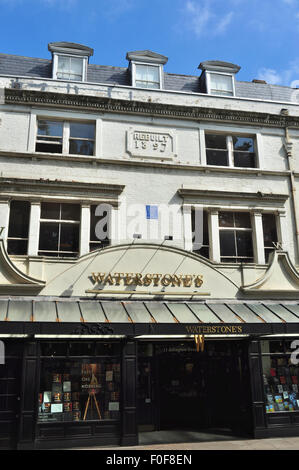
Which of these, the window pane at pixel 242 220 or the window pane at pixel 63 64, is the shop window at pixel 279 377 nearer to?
the window pane at pixel 242 220

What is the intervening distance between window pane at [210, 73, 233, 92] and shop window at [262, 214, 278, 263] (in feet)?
19.8

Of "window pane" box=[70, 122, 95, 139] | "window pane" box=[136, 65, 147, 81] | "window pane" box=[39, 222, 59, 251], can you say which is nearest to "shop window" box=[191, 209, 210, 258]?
"window pane" box=[70, 122, 95, 139]

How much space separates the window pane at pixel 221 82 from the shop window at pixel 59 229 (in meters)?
8.35

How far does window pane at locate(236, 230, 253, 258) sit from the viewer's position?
651 inches

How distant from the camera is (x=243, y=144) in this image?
17844mm

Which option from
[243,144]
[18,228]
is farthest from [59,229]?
[243,144]

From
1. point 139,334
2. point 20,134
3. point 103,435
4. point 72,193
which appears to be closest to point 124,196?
point 72,193

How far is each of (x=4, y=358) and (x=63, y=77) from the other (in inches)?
436

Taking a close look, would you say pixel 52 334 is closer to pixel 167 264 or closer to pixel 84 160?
pixel 167 264

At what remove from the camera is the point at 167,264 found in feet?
48.3

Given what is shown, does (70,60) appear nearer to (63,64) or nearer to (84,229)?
(63,64)

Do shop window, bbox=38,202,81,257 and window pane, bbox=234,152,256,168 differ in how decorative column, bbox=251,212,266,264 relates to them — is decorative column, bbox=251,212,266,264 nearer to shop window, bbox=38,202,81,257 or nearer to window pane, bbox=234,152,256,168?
window pane, bbox=234,152,256,168

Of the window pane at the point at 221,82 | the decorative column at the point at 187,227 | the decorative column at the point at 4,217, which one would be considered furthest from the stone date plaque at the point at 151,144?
the decorative column at the point at 4,217

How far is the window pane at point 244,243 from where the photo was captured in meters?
16.5
